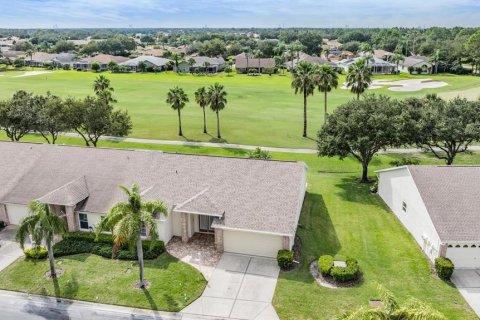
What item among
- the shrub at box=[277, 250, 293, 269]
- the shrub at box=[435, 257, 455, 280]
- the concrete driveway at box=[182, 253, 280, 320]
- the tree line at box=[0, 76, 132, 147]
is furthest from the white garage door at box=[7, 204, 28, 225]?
the shrub at box=[435, 257, 455, 280]

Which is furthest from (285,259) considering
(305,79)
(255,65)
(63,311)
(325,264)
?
(255,65)

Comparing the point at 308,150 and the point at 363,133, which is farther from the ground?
the point at 363,133

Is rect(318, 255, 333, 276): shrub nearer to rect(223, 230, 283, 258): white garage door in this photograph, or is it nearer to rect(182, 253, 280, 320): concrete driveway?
rect(182, 253, 280, 320): concrete driveway

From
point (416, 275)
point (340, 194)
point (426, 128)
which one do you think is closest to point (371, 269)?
point (416, 275)

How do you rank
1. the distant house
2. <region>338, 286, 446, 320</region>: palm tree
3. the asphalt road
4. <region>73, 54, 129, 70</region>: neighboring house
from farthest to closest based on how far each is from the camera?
<region>73, 54, 129, 70</region>: neighboring house, the distant house, the asphalt road, <region>338, 286, 446, 320</region>: palm tree

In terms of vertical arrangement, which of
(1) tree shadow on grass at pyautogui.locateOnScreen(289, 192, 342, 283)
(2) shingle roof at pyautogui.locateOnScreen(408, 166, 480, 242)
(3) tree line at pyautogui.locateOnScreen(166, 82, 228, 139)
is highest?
(3) tree line at pyautogui.locateOnScreen(166, 82, 228, 139)

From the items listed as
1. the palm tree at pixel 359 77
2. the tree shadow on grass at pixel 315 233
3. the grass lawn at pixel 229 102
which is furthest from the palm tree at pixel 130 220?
the palm tree at pixel 359 77

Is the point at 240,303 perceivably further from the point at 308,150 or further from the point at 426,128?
the point at 308,150
